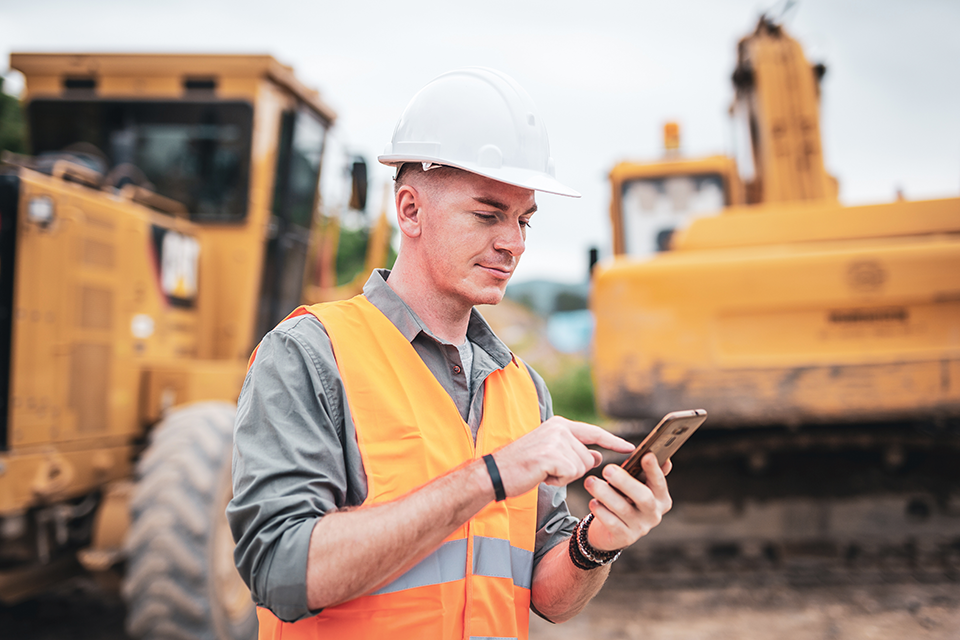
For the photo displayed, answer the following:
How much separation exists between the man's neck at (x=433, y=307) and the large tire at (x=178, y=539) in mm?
2334

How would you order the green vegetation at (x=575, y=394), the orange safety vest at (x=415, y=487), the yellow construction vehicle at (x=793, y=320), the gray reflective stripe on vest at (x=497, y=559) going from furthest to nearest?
1. the green vegetation at (x=575, y=394)
2. the yellow construction vehicle at (x=793, y=320)
3. the gray reflective stripe on vest at (x=497, y=559)
4. the orange safety vest at (x=415, y=487)

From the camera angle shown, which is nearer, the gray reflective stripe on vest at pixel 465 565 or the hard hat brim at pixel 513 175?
the gray reflective stripe on vest at pixel 465 565

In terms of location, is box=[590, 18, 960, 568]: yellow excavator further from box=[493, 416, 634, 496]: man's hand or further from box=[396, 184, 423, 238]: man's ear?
box=[493, 416, 634, 496]: man's hand

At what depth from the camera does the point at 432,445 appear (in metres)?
1.31

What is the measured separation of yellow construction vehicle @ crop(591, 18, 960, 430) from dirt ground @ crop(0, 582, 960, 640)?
1.10 m

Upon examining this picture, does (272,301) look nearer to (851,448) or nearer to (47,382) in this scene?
(47,382)

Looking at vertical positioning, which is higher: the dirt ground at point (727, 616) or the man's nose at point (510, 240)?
the man's nose at point (510, 240)

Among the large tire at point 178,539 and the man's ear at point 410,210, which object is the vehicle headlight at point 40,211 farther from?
the man's ear at point 410,210

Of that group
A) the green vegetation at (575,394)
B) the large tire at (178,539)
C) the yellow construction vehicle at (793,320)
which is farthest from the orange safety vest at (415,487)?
the green vegetation at (575,394)

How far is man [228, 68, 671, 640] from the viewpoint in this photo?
1.15 m

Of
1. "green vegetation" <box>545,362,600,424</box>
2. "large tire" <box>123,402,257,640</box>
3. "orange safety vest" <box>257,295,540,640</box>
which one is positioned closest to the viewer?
"orange safety vest" <box>257,295,540,640</box>

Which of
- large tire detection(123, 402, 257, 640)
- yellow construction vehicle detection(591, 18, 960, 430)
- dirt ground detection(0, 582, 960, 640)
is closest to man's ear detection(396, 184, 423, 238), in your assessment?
large tire detection(123, 402, 257, 640)

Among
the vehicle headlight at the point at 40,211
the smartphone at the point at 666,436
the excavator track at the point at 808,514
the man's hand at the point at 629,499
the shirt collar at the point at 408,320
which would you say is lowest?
the excavator track at the point at 808,514

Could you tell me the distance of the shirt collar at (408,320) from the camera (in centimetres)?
145
